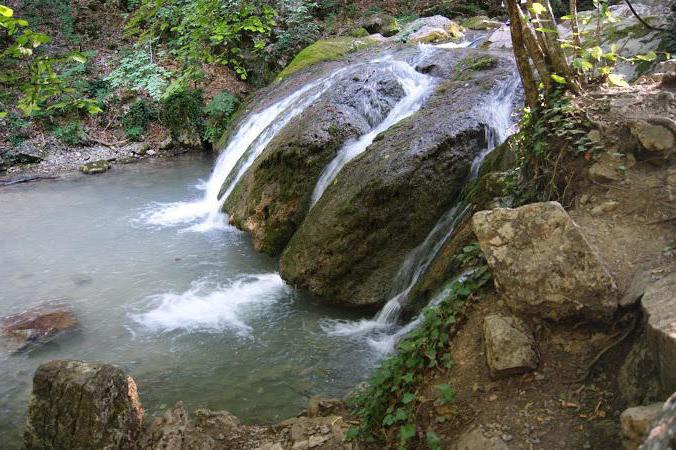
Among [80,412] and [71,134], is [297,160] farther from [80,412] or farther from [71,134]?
[71,134]

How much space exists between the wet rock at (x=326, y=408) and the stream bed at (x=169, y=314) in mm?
607

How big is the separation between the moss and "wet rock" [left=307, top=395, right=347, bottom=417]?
9887mm

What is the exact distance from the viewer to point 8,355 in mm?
5367

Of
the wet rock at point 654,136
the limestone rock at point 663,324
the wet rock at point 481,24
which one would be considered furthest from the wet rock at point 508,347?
the wet rock at point 481,24

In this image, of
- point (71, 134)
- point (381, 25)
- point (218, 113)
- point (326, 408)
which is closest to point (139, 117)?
point (71, 134)

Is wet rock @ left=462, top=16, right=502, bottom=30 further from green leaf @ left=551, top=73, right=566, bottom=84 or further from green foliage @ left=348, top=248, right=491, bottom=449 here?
green foliage @ left=348, top=248, right=491, bottom=449

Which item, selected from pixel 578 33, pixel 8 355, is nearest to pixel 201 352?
pixel 8 355

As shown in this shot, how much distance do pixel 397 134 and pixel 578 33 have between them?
9.30 feet

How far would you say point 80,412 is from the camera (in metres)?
3.56

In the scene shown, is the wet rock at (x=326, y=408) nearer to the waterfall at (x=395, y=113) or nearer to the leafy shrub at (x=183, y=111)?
the waterfall at (x=395, y=113)

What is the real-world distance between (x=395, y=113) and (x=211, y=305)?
4208 millimetres

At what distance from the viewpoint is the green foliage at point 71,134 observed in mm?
13469

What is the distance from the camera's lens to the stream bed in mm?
4730

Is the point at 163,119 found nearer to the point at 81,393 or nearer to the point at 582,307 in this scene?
the point at 81,393
